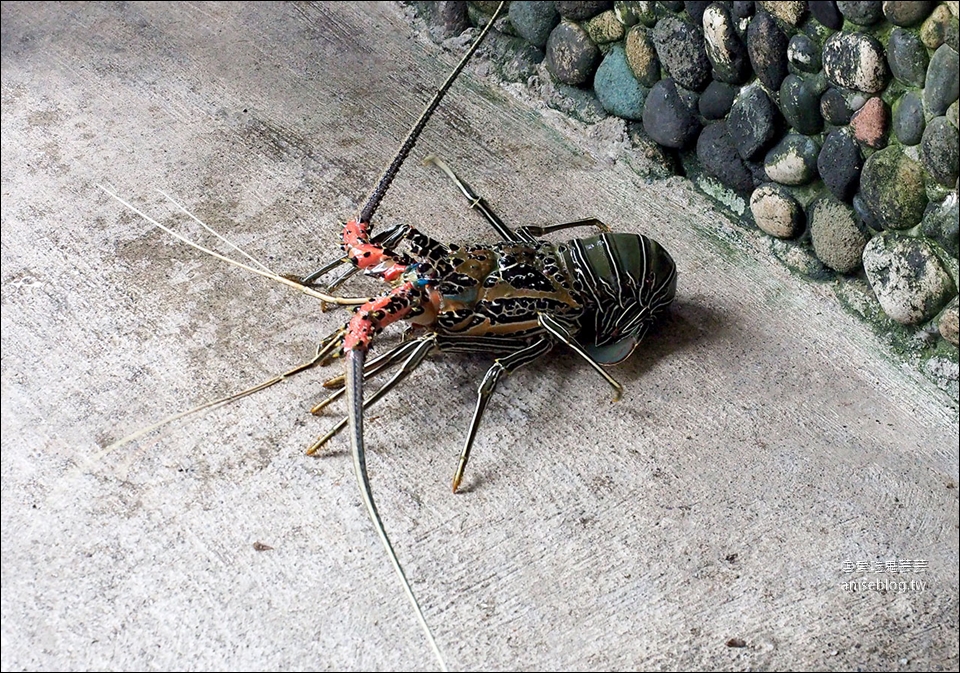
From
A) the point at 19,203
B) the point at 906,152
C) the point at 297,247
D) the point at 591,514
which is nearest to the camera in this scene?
the point at 591,514

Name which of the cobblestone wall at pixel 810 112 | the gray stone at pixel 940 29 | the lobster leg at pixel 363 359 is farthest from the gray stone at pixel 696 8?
the lobster leg at pixel 363 359

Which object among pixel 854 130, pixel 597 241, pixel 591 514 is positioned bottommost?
pixel 591 514

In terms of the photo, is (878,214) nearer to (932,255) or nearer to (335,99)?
(932,255)

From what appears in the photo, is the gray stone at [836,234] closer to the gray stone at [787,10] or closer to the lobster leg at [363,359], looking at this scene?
the gray stone at [787,10]

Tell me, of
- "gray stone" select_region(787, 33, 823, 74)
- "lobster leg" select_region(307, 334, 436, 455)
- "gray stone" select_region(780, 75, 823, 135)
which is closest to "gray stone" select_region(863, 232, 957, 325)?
"gray stone" select_region(780, 75, 823, 135)

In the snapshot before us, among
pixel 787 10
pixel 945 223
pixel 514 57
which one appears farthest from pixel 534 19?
pixel 945 223

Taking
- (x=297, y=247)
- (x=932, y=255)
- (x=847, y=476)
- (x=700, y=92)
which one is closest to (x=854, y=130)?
(x=932, y=255)
